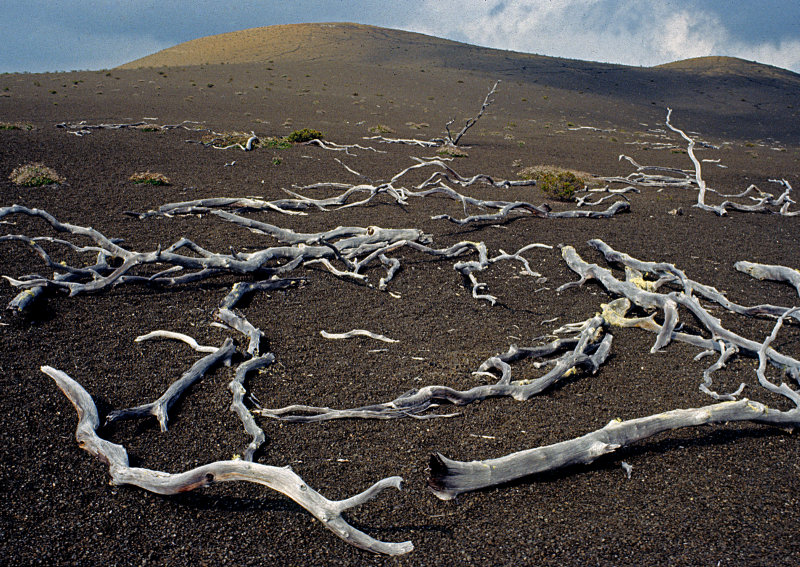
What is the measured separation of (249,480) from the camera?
2807 mm

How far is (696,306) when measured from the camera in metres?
5.12

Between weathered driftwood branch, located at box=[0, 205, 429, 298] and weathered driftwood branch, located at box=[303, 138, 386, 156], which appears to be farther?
weathered driftwood branch, located at box=[303, 138, 386, 156]

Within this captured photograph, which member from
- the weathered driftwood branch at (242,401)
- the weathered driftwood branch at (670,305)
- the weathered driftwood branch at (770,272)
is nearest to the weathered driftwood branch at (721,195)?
the weathered driftwood branch at (770,272)

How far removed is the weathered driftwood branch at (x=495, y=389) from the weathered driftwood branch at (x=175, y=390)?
24.1 inches

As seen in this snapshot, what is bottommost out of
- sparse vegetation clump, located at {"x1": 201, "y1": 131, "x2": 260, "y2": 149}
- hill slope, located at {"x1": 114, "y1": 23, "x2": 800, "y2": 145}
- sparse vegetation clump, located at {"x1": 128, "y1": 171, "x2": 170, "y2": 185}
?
sparse vegetation clump, located at {"x1": 128, "y1": 171, "x2": 170, "y2": 185}

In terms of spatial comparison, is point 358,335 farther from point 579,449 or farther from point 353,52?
point 353,52

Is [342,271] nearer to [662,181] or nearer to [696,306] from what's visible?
[696,306]

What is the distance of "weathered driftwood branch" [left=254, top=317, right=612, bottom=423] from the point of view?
3.67 metres

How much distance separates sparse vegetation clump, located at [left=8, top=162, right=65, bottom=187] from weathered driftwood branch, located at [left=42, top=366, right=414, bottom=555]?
25.5ft

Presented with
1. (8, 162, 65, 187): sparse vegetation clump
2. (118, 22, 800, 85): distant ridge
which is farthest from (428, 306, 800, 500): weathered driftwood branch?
(118, 22, 800, 85): distant ridge

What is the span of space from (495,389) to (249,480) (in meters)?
1.91

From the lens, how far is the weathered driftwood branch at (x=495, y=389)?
3.67 meters

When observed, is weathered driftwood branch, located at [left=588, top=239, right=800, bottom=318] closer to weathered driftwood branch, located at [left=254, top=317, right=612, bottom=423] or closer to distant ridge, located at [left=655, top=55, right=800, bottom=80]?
weathered driftwood branch, located at [left=254, top=317, right=612, bottom=423]

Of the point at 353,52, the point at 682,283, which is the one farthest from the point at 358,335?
the point at 353,52
